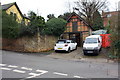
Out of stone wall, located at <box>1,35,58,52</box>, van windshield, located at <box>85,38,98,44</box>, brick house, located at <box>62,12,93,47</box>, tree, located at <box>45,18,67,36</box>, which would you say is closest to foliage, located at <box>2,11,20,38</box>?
stone wall, located at <box>1,35,58,52</box>

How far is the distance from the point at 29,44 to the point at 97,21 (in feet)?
85.1

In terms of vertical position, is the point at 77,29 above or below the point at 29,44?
above

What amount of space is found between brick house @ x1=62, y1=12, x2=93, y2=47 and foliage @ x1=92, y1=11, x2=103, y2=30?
40.7ft

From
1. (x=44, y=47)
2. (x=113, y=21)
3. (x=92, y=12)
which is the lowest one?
(x=44, y=47)

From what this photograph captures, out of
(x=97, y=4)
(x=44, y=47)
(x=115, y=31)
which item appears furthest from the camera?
(x=97, y=4)

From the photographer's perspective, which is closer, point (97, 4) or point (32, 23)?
point (32, 23)

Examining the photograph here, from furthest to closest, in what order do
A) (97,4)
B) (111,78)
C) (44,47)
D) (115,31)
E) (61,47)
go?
(97,4)
(44,47)
(61,47)
(115,31)
(111,78)

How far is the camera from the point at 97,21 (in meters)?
37.2

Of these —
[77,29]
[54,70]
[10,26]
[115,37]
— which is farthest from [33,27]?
[77,29]

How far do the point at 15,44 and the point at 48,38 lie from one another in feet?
15.0

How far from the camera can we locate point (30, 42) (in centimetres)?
1669

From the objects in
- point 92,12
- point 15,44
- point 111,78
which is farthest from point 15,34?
point 92,12

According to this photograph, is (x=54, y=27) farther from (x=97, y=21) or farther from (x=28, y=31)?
(x=97, y=21)

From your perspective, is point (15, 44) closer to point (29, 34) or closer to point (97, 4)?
point (29, 34)
